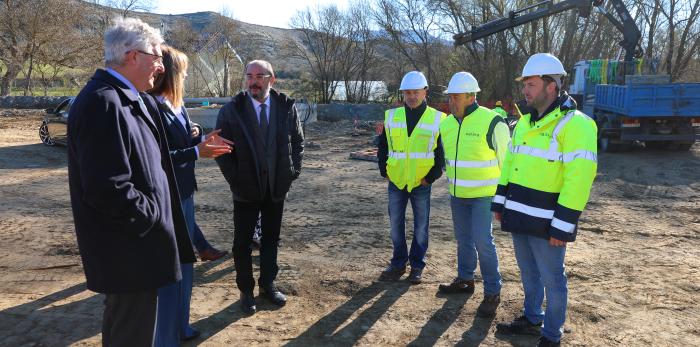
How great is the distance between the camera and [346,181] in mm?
9828

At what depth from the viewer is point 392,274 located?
16.0 ft

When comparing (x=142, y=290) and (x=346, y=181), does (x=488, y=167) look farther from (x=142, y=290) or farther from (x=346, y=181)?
(x=346, y=181)

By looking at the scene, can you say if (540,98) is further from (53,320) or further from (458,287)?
(53,320)

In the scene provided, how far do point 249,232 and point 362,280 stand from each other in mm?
1293

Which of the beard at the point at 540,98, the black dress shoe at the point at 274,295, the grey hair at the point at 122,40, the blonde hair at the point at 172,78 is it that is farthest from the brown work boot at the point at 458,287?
the grey hair at the point at 122,40

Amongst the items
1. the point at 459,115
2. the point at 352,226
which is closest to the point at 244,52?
the point at 352,226

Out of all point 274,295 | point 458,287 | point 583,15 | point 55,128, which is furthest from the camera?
point 583,15

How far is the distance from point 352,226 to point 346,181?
10.3 ft

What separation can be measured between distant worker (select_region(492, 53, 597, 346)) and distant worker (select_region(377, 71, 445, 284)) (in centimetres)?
114

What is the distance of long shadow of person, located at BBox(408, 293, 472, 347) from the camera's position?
12.2 feet

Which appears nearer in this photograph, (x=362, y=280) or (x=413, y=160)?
(x=413, y=160)

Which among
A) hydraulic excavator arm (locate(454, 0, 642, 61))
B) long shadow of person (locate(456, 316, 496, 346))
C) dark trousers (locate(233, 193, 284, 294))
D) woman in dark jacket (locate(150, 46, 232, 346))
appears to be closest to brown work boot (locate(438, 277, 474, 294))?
long shadow of person (locate(456, 316, 496, 346))

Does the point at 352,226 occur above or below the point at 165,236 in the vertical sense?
below

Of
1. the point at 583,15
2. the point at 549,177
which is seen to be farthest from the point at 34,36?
the point at 549,177
